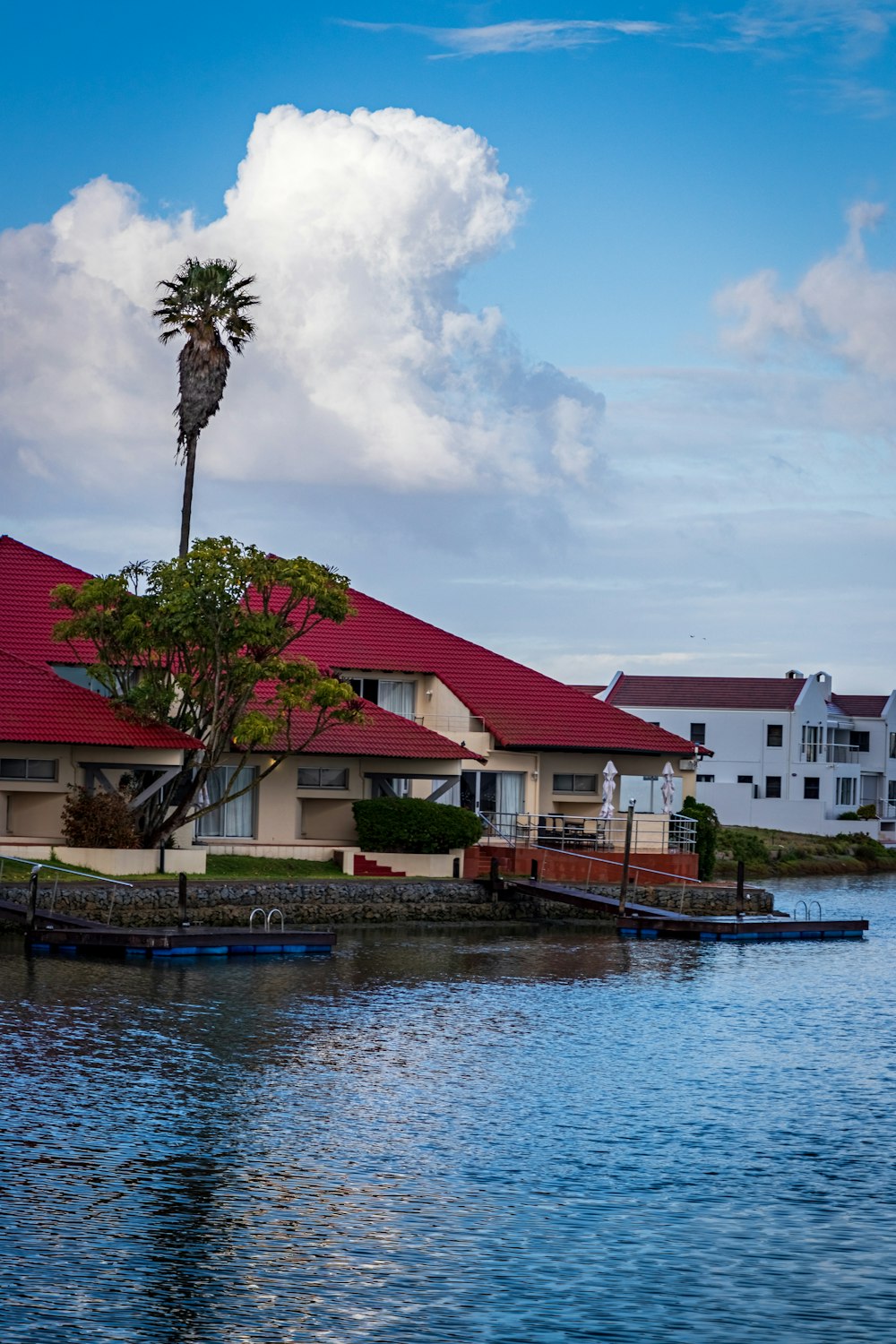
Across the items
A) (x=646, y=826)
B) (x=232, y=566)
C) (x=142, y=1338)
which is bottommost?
(x=142, y=1338)

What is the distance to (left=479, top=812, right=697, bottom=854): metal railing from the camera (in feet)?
182

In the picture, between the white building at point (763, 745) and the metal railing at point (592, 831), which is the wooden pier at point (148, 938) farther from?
the white building at point (763, 745)

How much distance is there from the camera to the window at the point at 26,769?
4716cm

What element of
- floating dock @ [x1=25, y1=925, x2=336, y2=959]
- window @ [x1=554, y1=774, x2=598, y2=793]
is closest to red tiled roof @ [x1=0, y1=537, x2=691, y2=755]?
window @ [x1=554, y1=774, x2=598, y2=793]

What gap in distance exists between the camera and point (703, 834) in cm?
5822

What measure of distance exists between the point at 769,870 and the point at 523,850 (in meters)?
27.4

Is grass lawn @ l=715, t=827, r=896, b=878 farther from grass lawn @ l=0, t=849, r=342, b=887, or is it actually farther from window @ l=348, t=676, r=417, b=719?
grass lawn @ l=0, t=849, r=342, b=887

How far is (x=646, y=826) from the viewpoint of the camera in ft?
189

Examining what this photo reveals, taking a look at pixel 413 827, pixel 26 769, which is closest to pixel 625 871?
pixel 413 827

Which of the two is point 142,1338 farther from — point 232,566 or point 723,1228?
point 232,566

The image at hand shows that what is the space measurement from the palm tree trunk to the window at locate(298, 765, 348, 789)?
8.13 meters

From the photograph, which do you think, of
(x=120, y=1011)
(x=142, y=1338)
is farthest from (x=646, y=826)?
(x=142, y=1338)

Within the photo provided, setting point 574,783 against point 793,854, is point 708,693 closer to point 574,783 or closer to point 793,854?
point 793,854

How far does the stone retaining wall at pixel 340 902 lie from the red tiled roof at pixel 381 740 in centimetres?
499
